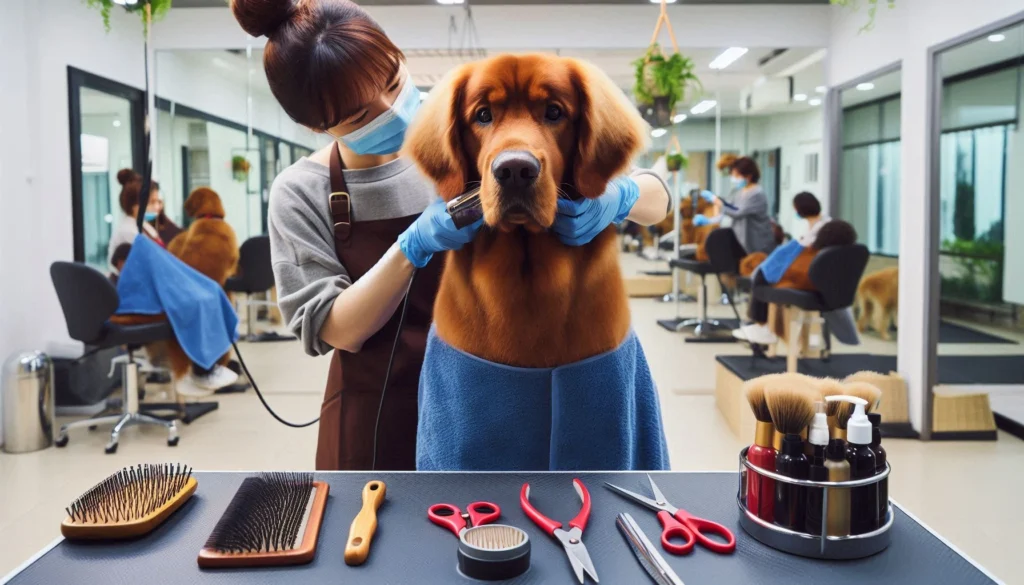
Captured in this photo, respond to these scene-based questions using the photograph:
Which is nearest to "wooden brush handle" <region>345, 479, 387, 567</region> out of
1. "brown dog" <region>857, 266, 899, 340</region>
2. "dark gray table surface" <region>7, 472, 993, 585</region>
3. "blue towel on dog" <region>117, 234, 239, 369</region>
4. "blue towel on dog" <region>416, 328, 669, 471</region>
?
"dark gray table surface" <region>7, 472, 993, 585</region>

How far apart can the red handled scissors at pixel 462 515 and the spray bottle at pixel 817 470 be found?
402 mm

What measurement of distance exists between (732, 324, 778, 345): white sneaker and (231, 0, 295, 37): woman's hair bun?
5107mm

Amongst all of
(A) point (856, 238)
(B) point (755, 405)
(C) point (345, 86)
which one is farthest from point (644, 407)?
(A) point (856, 238)

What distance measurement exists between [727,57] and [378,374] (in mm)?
5022

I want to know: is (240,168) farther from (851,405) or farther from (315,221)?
(851,405)

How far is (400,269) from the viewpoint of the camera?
1.34m

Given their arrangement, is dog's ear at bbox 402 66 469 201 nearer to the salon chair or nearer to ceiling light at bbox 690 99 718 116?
the salon chair

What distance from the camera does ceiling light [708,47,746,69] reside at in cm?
580

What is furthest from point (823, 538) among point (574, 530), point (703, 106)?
point (703, 106)

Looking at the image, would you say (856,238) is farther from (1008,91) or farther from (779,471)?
(779,471)

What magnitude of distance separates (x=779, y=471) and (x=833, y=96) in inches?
217

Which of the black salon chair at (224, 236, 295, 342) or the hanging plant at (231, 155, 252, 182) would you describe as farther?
the black salon chair at (224, 236, 295, 342)

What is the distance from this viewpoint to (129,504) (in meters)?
1.06

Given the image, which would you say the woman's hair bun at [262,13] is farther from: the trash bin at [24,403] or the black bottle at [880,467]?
the trash bin at [24,403]
